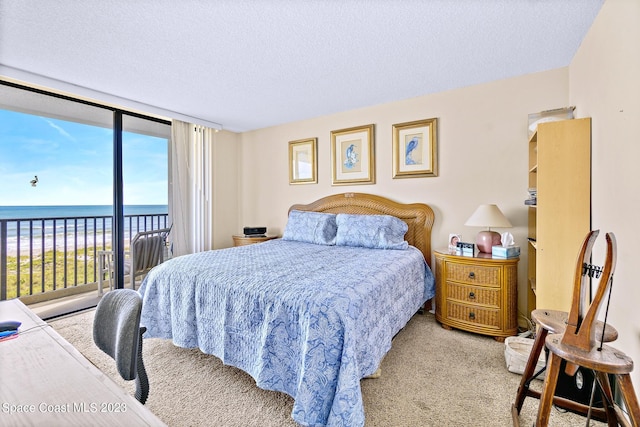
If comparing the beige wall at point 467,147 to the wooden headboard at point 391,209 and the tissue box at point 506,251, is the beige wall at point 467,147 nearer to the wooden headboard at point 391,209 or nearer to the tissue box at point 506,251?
the wooden headboard at point 391,209

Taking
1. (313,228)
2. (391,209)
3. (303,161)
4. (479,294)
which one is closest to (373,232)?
(391,209)

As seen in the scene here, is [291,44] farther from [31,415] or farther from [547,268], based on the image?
[547,268]

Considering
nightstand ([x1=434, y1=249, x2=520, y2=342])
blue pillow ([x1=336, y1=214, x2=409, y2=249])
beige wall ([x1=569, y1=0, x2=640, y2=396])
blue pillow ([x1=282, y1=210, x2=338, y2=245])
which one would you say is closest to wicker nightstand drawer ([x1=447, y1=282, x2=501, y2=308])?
nightstand ([x1=434, y1=249, x2=520, y2=342])

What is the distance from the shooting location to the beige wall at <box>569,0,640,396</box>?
1.34 meters

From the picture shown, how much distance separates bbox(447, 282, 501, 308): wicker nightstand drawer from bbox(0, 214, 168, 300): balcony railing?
408cm

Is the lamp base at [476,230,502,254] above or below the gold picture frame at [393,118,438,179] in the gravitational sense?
below

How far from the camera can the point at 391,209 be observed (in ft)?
10.9

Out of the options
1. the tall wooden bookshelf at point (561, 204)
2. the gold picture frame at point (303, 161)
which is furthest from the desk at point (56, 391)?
the gold picture frame at point (303, 161)

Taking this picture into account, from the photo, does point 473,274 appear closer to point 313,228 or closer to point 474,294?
point 474,294

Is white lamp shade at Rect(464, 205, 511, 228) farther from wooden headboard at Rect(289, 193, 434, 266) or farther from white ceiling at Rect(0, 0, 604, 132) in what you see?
white ceiling at Rect(0, 0, 604, 132)

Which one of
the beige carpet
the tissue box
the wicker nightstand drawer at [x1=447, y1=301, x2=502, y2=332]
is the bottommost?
the beige carpet

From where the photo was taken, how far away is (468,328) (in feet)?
8.18

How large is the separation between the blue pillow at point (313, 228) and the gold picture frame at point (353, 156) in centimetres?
60

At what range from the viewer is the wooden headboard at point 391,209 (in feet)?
10.2
